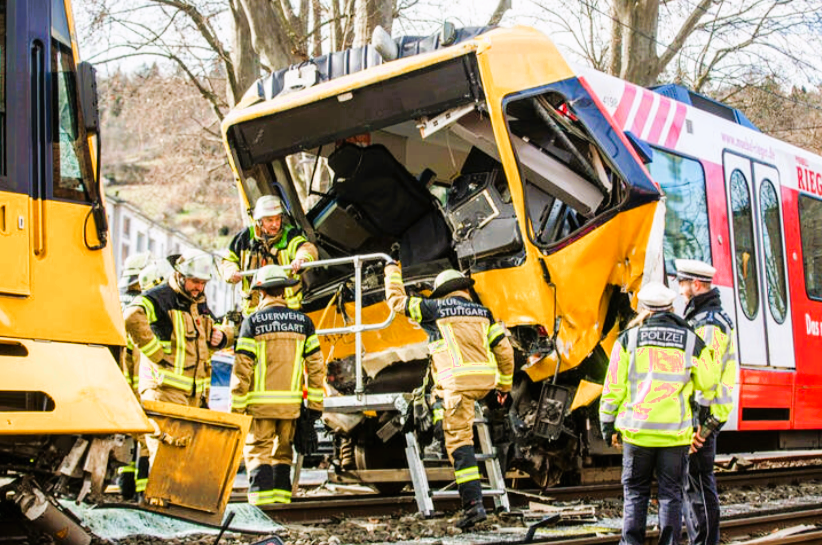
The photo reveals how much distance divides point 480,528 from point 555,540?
0.70 meters

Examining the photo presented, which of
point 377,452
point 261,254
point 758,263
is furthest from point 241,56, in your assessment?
point 758,263

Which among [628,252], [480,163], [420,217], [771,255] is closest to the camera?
[628,252]

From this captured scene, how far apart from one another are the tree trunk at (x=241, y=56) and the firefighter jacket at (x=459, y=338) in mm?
9141

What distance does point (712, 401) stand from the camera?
20.9ft

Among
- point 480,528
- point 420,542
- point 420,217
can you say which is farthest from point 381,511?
point 420,217

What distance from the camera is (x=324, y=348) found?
903 cm

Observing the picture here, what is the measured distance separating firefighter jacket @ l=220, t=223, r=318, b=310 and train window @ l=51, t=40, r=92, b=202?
335 cm

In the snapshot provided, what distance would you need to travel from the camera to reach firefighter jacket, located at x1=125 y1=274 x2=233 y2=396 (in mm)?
7316

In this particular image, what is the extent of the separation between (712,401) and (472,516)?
1.72 metres

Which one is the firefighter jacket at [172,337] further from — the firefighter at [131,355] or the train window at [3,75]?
the train window at [3,75]

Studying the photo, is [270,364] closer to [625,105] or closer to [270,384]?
[270,384]

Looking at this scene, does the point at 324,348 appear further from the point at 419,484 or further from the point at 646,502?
the point at 646,502

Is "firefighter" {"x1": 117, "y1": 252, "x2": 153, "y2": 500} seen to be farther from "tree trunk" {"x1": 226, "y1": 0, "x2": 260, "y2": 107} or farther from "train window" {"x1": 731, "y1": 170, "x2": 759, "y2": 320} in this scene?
"tree trunk" {"x1": 226, "y1": 0, "x2": 260, "y2": 107}

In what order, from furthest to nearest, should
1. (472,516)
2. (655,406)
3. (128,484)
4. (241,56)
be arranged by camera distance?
(241,56), (128,484), (472,516), (655,406)
